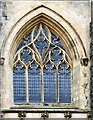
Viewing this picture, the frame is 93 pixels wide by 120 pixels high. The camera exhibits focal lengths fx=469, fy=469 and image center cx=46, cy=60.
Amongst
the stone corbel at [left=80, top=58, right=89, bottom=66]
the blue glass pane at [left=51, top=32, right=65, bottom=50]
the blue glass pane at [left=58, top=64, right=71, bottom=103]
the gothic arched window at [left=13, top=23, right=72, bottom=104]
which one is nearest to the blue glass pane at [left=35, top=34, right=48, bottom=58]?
the gothic arched window at [left=13, top=23, right=72, bottom=104]

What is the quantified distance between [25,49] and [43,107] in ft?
6.64

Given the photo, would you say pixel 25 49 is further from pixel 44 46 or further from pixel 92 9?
pixel 92 9

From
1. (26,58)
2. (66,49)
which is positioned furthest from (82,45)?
(26,58)

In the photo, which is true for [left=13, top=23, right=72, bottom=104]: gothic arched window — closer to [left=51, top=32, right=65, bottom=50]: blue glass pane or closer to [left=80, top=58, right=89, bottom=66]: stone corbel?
[left=51, top=32, right=65, bottom=50]: blue glass pane

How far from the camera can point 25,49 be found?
15.3m

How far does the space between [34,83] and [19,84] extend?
1.59 ft

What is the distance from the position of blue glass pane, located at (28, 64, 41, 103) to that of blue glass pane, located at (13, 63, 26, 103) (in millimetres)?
208

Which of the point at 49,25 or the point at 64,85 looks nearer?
the point at 64,85

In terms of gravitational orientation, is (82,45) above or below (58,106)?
above

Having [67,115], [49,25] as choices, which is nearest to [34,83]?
[67,115]

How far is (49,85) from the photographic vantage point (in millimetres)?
15172

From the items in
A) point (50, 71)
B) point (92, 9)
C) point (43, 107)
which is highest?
point (92, 9)

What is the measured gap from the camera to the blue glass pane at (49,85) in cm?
1512

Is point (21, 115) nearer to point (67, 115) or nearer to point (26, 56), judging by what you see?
point (67, 115)
